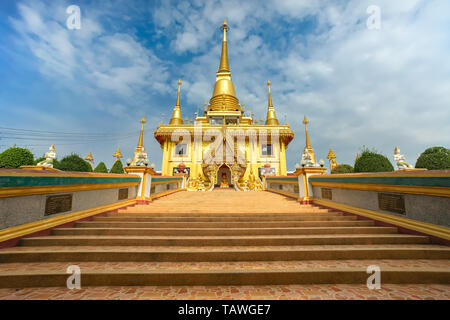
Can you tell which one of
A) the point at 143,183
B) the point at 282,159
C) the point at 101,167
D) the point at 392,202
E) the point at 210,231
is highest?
the point at 282,159

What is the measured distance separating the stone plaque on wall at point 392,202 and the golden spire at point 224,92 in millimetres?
26306

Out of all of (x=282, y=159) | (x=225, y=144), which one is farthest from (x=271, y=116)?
(x=225, y=144)

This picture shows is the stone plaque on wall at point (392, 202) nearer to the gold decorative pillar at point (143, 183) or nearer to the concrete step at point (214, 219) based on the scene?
the concrete step at point (214, 219)

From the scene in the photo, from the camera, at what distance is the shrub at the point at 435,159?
31.7 feet

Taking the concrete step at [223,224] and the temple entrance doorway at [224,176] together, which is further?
the temple entrance doorway at [224,176]

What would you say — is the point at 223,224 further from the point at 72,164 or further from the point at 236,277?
the point at 72,164

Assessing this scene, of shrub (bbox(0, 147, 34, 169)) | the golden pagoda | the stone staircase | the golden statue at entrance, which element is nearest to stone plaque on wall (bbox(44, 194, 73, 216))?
the stone staircase

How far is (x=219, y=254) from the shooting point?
3242 millimetres

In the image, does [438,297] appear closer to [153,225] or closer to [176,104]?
[153,225]

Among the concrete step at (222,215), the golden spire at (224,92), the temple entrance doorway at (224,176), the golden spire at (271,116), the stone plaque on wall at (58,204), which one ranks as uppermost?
the golden spire at (224,92)

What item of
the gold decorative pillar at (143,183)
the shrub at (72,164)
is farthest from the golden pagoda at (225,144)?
the gold decorative pillar at (143,183)

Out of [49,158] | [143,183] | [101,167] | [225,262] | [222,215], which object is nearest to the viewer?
[225,262]

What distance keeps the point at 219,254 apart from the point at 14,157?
55.2 ft

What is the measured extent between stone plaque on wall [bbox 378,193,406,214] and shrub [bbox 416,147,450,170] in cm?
917
